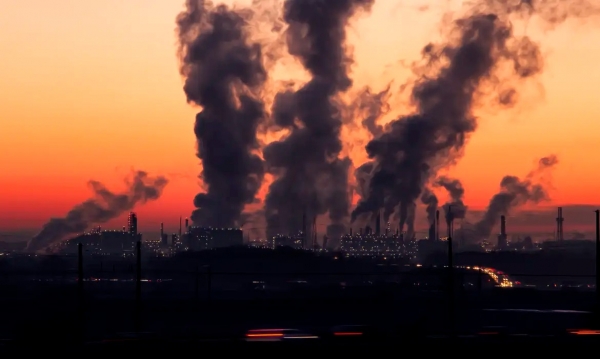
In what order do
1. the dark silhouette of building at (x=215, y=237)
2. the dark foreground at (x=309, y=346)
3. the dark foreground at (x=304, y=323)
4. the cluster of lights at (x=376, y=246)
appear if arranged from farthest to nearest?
the cluster of lights at (x=376, y=246) → the dark silhouette of building at (x=215, y=237) → the dark foreground at (x=304, y=323) → the dark foreground at (x=309, y=346)

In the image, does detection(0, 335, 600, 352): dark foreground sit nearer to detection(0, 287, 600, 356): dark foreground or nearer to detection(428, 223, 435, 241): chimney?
detection(0, 287, 600, 356): dark foreground

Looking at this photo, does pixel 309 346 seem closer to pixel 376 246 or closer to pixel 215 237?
pixel 215 237

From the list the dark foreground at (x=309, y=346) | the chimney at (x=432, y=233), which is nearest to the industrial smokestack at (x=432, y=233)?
the chimney at (x=432, y=233)

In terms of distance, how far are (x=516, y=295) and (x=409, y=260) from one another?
184ft

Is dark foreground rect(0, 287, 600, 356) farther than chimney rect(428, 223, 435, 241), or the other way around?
chimney rect(428, 223, 435, 241)

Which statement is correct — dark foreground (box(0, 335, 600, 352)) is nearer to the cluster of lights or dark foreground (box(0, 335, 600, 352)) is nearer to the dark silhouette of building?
the dark silhouette of building

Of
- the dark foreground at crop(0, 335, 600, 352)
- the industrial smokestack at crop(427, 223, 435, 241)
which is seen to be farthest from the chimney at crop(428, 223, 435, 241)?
the dark foreground at crop(0, 335, 600, 352)

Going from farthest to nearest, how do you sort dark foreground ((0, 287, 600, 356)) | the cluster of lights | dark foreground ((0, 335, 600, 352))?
1. the cluster of lights
2. dark foreground ((0, 287, 600, 356))
3. dark foreground ((0, 335, 600, 352))

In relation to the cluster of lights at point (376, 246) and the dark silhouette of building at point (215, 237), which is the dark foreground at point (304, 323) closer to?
the dark silhouette of building at point (215, 237)

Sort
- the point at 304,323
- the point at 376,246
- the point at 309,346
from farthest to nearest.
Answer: the point at 376,246, the point at 304,323, the point at 309,346

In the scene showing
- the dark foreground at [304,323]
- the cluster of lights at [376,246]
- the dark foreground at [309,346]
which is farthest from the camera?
the cluster of lights at [376,246]

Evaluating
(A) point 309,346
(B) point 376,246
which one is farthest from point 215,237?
(A) point 309,346

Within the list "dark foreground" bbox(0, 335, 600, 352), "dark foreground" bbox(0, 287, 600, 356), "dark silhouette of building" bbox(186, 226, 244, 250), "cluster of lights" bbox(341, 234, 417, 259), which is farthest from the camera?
"cluster of lights" bbox(341, 234, 417, 259)

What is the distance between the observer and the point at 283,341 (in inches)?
547
